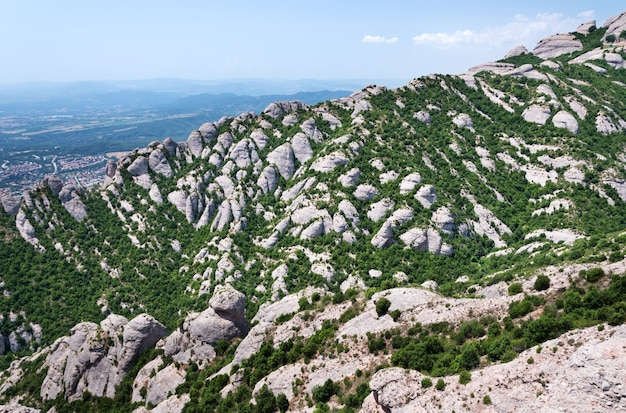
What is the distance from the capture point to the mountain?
34.3 metres

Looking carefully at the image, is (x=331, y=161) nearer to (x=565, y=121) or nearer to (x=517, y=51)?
(x=565, y=121)

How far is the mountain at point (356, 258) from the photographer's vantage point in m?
34.3

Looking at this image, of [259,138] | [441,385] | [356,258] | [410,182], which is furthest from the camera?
[259,138]

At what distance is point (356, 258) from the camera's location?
91.4 meters

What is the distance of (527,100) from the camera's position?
431 ft

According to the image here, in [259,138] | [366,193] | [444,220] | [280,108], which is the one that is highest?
[280,108]

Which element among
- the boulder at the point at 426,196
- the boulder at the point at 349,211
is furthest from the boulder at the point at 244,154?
the boulder at the point at 426,196

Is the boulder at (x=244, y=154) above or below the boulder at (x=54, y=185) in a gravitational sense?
above

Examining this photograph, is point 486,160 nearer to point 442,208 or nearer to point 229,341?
point 442,208

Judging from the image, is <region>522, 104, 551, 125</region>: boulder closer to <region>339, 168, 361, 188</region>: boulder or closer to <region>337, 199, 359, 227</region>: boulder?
<region>339, 168, 361, 188</region>: boulder

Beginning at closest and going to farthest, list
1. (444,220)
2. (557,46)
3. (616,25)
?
(444,220), (616,25), (557,46)

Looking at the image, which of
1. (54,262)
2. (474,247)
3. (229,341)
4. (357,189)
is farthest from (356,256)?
(54,262)

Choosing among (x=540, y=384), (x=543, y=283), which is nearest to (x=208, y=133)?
(x=543, y=283)

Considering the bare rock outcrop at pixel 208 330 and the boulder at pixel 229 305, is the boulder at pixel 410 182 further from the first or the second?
the bare rock outcrop at pixel 208 330
